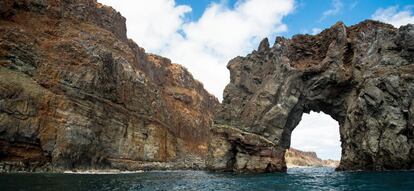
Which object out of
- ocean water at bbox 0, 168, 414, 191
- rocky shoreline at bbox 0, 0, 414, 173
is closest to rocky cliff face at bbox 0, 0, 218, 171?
rocky shoreline at bbox 0, 0, 414, 173

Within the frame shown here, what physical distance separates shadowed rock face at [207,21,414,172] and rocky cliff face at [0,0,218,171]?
27419mm

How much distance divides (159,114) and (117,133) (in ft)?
95.4

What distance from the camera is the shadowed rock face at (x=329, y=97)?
2130 inches

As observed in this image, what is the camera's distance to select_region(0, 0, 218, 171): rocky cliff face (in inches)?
2635

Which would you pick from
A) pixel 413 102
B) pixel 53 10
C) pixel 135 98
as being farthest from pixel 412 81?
pixel 53 10

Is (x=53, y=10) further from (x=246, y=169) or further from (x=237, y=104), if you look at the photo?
(x=246, y=169)

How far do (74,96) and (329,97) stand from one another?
50.4 metres

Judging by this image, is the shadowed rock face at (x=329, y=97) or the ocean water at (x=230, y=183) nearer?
the ocean water at (x=230, y=183)

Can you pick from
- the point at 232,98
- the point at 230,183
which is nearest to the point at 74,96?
the point at 232,98

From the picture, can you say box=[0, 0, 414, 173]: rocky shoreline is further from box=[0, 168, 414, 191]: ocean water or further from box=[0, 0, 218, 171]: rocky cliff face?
box=[0, 168, 414, 191]: ocean water

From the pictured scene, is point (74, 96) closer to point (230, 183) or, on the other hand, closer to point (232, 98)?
point (232, 98)

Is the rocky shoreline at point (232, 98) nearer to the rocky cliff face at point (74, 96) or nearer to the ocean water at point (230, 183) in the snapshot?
the rocky cliff face at point (74, 96)

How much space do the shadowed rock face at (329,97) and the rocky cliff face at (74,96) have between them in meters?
27.4

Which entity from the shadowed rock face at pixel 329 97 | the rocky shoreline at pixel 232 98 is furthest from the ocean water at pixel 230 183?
the rocky shoreline at pixel 232 98
